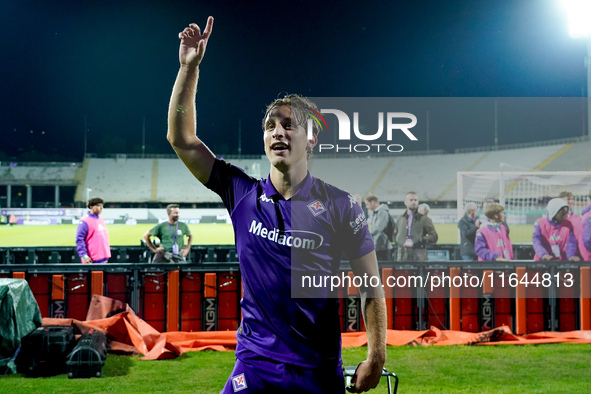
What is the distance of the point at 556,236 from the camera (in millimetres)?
8773

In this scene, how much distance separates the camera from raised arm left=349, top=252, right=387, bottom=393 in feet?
7.03

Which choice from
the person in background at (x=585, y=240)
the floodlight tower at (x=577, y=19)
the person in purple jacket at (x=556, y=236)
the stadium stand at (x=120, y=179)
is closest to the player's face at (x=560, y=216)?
the person in purple jacket at (x=556, y=236)

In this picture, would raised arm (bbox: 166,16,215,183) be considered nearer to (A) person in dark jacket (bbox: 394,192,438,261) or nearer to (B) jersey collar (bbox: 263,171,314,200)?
(B) jersey collar (bbox: 263,171,314,200)

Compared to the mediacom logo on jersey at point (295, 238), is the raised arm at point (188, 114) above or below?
above

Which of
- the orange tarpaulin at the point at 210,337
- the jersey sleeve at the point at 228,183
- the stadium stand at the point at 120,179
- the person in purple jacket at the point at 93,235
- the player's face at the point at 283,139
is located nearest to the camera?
the player's face at the point at 283,139

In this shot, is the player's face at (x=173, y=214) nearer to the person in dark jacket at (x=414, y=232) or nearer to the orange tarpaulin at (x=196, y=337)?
the orange tarpaulin at (x=196, y=337)

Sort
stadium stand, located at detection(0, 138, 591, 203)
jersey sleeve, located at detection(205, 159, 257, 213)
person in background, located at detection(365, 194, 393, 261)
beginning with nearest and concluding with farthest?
jersey sleeve, located at detection(205, 159, 257, 213) < person in background, located at detection(365, 194, 393, 261) < stadium stand, located at detection(0, 138, 591, 203)

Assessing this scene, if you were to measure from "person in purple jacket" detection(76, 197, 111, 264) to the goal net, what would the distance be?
8.89 m

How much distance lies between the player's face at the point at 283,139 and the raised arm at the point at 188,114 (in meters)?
0.30

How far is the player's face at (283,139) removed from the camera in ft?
7.39

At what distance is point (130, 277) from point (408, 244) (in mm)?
4657

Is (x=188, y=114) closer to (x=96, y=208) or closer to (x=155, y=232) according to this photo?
(x=96, y=208)

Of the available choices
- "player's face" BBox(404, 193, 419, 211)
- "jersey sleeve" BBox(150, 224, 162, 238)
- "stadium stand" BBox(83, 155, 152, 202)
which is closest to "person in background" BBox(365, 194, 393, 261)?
"player's face" BBox(404, 193, 419, 211)

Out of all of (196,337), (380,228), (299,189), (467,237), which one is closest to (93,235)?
(196,337)
